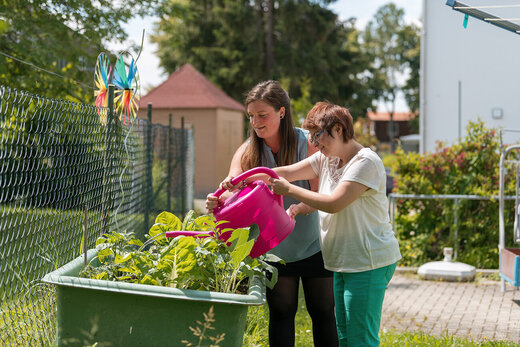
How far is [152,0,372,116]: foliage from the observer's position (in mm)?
27359

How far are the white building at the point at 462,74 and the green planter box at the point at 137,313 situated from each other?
31.2 feet

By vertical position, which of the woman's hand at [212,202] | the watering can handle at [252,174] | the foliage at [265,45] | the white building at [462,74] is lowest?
the woman's hand at [212,202]

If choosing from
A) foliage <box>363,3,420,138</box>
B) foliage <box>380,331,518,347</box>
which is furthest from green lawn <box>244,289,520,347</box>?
foliage <box>363,3,420,138</box>

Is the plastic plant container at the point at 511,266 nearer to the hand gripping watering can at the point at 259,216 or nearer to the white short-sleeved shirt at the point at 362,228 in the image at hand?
the white short-sleeved shirt at the point at 362,228

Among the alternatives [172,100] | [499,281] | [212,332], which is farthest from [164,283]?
[172,100]

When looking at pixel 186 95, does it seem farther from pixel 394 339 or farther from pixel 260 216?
pixel 260 216

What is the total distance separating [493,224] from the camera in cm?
754

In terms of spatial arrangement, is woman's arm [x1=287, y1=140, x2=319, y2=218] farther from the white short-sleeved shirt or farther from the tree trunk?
the tree trunk

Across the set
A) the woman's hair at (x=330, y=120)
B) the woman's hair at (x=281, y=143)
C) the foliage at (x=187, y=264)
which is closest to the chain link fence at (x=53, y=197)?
the foliage at (x=187, y=264)

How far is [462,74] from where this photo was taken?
12.0 m

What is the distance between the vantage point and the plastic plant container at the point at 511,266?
17.8 ft

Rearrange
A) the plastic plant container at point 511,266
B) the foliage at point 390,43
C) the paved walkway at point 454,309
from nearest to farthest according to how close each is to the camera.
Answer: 1. the paved walkway at point 454,309
2. the plastic plant container at point 511,266
3. the foliage at point 390,43

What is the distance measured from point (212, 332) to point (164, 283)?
30 centimetres

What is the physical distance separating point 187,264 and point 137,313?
26cm
